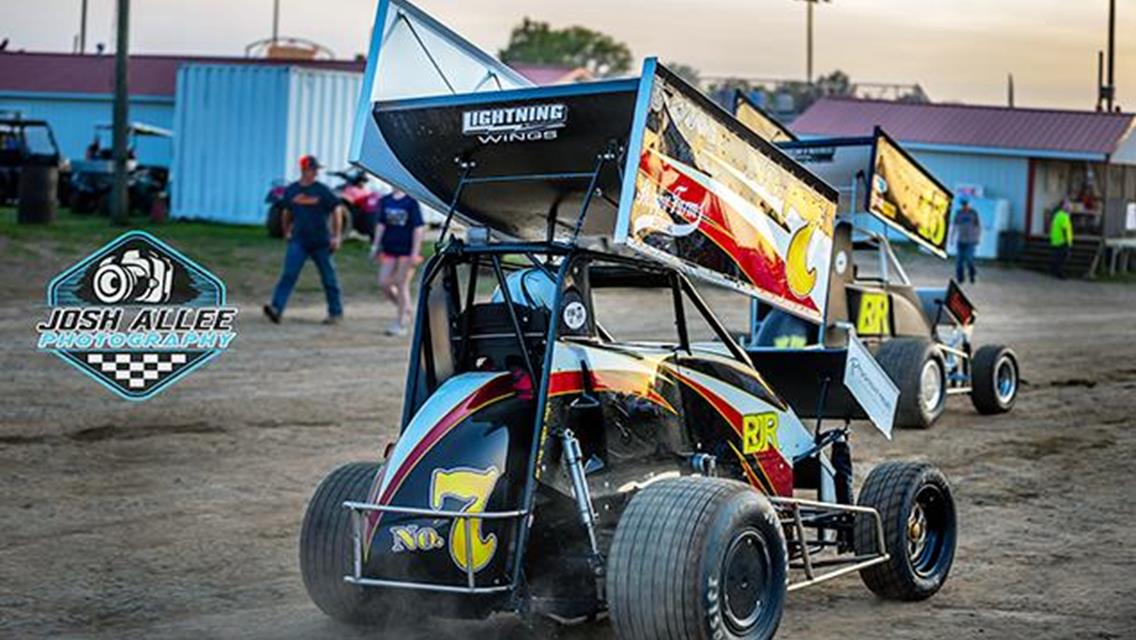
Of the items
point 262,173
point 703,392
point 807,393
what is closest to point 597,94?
point 703,392

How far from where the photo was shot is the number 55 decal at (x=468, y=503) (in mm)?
6332

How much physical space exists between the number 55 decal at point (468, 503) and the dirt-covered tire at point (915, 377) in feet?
25.0

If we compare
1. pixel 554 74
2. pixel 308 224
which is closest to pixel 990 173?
pixel 554 74

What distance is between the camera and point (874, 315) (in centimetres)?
1442

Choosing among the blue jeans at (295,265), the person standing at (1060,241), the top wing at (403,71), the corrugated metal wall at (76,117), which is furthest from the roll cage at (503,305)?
the corrugated metal wall at (76,117)

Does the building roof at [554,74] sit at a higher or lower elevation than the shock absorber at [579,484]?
higher

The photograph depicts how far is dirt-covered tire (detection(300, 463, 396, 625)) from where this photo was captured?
6871mm

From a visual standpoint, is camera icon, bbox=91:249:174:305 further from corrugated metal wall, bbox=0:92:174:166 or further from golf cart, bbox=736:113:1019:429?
corrugated metal wall, bbox=0:92:174:166

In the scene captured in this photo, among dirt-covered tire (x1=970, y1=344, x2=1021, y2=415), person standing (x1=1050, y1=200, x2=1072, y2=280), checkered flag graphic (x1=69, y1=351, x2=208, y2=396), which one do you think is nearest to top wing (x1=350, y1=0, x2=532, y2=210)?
checkered flag graphic (x1=69, y1=351, x2=208, y2=396)

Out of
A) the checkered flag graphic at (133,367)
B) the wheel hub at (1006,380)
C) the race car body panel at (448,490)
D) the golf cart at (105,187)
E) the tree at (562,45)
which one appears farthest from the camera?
the tree at (562,45)

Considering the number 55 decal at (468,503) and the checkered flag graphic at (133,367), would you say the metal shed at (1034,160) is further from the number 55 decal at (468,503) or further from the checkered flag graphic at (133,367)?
the number 55 decal at (468,503)

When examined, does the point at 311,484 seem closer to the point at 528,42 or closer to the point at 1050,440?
the point at 1050,440

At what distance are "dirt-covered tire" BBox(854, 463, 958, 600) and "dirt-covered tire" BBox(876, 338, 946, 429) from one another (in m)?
5.44

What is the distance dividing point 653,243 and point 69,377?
9.31m
